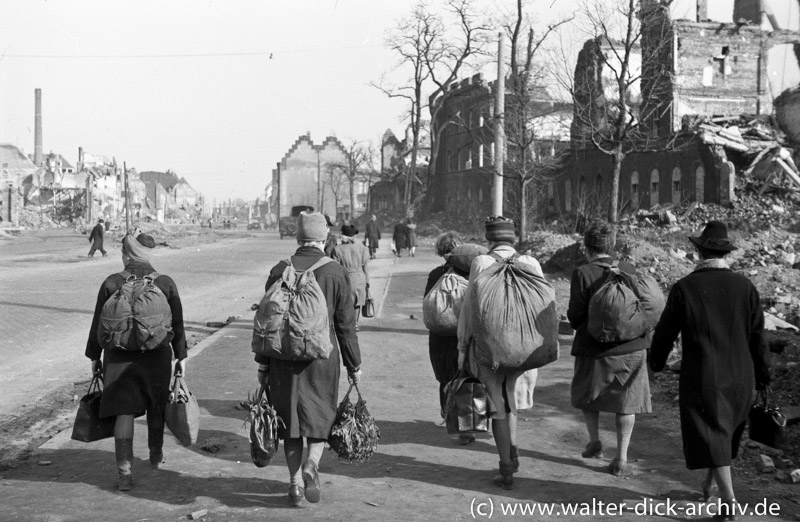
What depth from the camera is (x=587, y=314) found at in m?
6.00

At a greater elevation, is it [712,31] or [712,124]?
[712,31]

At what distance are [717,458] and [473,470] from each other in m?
1.79

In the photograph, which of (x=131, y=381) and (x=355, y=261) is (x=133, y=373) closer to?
(x=131, y=381)

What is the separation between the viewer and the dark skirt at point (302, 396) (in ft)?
16.7

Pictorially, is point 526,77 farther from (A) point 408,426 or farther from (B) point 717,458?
(B) point 717,458

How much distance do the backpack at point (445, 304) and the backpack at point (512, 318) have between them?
913 millimetres

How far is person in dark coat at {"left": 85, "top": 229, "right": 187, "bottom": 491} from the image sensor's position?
5.52 metres

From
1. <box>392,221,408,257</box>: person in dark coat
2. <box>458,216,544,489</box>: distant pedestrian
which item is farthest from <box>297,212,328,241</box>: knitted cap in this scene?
<box>392,221,408,257</box>: person in dark coat

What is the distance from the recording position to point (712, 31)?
151 feet

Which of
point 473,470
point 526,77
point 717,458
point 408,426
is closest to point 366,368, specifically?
point 408,426

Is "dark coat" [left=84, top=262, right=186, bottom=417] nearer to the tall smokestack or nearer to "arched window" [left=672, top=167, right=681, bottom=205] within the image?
"arched window" [left=672, top=167, right=681, bottom=205]

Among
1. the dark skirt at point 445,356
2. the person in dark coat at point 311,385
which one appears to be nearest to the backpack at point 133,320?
the person in dark coat at point 311,385

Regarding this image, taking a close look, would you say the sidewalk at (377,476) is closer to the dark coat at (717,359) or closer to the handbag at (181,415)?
the handbag at (181,415)

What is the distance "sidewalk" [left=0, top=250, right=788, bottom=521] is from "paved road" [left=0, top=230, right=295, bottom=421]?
7.22 feet
